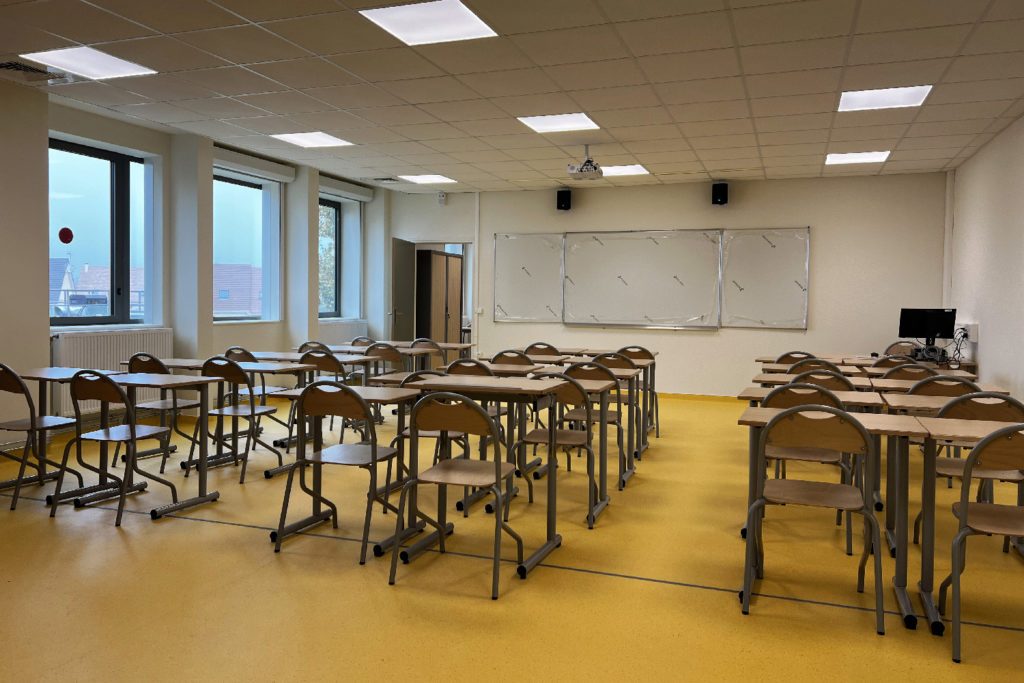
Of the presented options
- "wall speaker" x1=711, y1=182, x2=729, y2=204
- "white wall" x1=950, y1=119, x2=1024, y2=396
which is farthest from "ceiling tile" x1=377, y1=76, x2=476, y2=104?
"wall speaker" x1=711, y1=182, x2=729, y2=204

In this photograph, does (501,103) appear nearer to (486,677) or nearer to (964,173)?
(486,677)

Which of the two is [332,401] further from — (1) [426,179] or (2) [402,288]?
(2) [402,288]

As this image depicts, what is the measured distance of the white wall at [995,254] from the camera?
5953 millimetres

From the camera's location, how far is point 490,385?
3816mm

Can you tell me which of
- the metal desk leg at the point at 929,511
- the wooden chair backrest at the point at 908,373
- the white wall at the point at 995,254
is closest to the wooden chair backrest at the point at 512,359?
the wooden chair backrest at the point at 908,373

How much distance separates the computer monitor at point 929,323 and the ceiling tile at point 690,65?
12.8 feet

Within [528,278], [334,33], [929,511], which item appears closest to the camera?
[929,511]

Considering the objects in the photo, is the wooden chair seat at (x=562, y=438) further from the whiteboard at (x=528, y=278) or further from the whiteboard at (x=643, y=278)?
the whiteboard at (x=528, y=278)

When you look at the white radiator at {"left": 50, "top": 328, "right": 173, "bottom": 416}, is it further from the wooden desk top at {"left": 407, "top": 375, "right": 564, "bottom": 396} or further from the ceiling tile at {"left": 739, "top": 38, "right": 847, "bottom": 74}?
the ceiling tile at {"left": 739, "top": 38, "right": 847, "bottom": 74}

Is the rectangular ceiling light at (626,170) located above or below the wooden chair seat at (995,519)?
above

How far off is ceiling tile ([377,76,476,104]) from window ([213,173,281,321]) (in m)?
3.90

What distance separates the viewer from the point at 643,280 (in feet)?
32.8

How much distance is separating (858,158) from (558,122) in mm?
3535

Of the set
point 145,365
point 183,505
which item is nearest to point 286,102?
point 145,365
